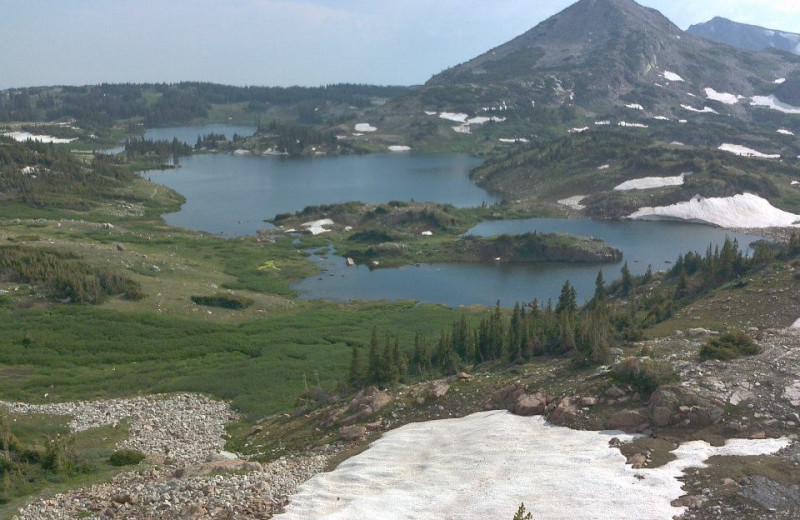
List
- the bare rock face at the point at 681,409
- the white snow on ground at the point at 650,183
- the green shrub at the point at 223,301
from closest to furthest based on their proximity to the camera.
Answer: the bare rock face at the point at 681,409, the green shrub at the point at 223,301, the white snow on ground at the point at 650,183

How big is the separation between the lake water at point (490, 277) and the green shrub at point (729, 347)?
45969 millimetres

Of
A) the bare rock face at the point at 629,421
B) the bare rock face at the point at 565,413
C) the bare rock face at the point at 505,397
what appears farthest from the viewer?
the bare rock face at the point at 505,397

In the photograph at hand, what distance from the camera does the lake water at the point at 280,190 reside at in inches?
5157

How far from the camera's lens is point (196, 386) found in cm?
4653

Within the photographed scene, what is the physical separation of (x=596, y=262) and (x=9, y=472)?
83648 millimetres

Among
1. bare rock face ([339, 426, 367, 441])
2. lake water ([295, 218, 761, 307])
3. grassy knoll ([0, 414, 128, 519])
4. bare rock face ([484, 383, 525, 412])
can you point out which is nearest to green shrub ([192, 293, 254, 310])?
lake water ([295, 218, 761, 307])

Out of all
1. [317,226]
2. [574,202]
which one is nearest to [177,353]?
[317,226]

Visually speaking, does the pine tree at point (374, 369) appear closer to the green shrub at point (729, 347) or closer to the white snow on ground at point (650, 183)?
the green shrub at point (729, 347)

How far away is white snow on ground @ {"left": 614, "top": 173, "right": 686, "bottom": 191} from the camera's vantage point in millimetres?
140750

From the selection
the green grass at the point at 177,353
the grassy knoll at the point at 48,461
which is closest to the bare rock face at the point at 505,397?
the green grass at the point at 177,353

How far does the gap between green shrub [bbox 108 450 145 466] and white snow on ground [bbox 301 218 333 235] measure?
281 ft

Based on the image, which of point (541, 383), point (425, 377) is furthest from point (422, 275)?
point (541, 383)

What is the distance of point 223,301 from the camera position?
2746 inches

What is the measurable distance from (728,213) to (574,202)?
30207mm
